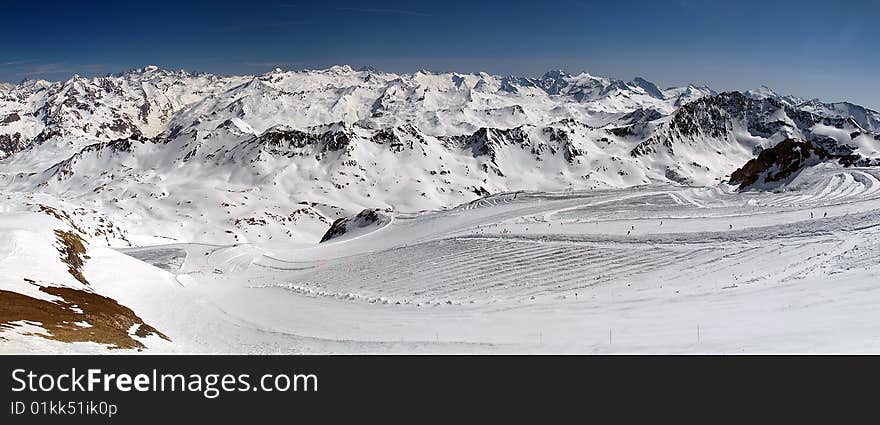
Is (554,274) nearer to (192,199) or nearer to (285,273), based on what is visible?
(285,273)

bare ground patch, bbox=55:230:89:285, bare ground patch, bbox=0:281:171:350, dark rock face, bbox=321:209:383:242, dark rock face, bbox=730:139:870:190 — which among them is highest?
dark rock face, bbox=730:139:870:190

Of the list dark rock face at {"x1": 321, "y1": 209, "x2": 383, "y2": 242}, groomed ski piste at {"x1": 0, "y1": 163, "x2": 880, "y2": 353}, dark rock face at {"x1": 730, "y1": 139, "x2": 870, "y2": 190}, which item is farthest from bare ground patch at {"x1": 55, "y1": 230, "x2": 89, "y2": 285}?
dark rock face at {"x1": 730, "y1": 139, "x2": 870, "y2": 190}

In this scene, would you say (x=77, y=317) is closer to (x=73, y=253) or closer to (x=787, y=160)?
(x=73, y=253)

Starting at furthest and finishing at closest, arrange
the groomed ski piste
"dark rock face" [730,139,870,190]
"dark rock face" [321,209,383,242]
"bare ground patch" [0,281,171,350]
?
"dark rock face" [321,209,383,242]
"dark rock face" [730,139,870,190]
"bare ground patch" [0,281,171,350]
the groomed ski piste

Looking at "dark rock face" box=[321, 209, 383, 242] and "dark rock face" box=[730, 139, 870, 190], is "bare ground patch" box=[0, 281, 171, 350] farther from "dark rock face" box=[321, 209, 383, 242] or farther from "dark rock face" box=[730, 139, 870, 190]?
"dark rock face" box=[730, 139, 870, 190]

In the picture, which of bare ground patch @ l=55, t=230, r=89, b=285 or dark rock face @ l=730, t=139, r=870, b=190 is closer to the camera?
bare ground patch @ l=55, t=230, r=89, b=285

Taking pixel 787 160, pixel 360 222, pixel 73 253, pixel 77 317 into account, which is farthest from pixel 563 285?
pixel 360 222

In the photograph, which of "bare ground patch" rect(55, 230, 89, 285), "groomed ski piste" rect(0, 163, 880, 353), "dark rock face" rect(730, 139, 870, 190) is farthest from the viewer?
"dark rock face" rect(730, 139, 870, 190)

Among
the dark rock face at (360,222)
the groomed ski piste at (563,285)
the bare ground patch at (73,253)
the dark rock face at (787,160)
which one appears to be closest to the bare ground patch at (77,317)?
the groomed ski piste at (563,285)

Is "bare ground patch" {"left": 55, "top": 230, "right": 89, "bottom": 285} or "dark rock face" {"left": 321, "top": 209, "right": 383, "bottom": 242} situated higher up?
"dark rock face" {"left": 321, "top": 209, "right": 383, "bottom": 242}
